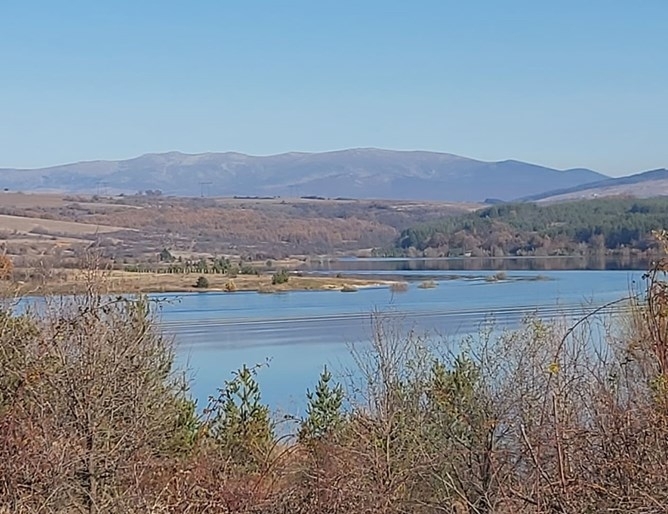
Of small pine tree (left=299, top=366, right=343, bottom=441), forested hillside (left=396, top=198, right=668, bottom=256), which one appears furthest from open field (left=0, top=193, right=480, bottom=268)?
small pine tree (left=299, top=366, right=343, bottom=441)

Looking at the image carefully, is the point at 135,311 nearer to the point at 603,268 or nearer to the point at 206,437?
the point at 206,437

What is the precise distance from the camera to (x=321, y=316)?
34.1 meters

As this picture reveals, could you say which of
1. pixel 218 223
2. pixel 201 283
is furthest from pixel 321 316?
pixel 218 223

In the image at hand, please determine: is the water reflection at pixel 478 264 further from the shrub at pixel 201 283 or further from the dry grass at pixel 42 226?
the shrub at pixel 201 283

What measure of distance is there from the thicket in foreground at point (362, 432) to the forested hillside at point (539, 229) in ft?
179

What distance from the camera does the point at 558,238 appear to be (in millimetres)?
75938

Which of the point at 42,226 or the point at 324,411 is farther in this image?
the point at 42,226

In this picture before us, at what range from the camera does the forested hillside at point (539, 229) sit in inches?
2788

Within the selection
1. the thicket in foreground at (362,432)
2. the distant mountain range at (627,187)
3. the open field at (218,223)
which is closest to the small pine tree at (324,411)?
the thicket in foreground at (362,432)

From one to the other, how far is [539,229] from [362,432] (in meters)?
72.0

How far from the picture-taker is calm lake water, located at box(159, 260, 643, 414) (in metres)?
21.8

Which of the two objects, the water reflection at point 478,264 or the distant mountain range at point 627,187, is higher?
the distant mountain range at point 627,187

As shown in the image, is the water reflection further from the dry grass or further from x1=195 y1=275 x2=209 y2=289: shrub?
x1=195 y1=275 x2=209 y2=289: shrub

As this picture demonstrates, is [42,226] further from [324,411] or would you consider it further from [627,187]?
[627,187]
